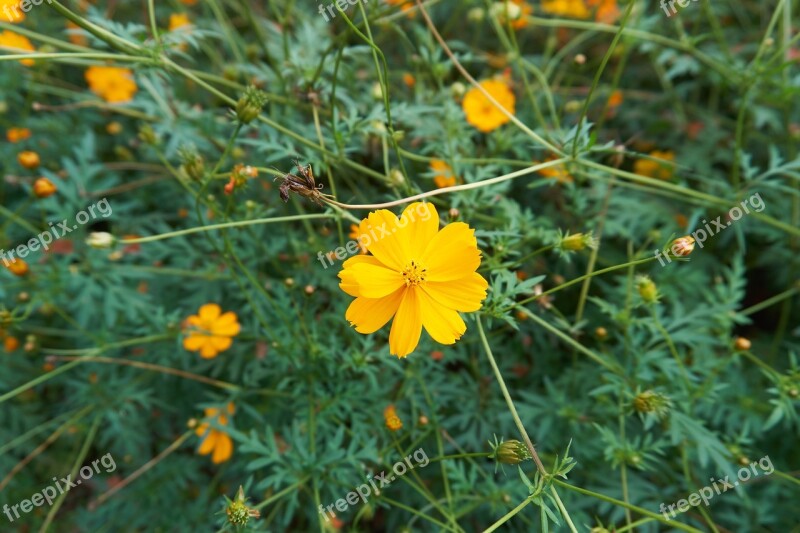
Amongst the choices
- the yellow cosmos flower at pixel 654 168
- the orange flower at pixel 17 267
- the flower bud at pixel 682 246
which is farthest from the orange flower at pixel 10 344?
the yellow cosmos flower at pixel 654 168

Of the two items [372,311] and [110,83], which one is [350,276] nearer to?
[372,311]

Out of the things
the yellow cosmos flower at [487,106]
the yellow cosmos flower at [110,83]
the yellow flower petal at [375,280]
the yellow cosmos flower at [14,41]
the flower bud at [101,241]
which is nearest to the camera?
the yellow flower petal at [375,280]

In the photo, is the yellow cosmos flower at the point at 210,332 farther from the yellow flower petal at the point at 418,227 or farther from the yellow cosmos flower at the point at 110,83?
the yellow cosmos flower at the point at 110,83

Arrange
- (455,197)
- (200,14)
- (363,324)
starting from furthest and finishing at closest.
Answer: (200,14) → (455,197) → (363,324)

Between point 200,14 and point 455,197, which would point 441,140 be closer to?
point 455,197

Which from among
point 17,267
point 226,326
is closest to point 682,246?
point 226,326

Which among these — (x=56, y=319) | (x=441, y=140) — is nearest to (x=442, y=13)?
(x=441, y=140)

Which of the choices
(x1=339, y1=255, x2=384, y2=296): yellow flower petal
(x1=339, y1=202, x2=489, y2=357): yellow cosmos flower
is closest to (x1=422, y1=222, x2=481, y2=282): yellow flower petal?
(x1=339, y1=202, x2=489, y2=357): yellow cosmos flower
